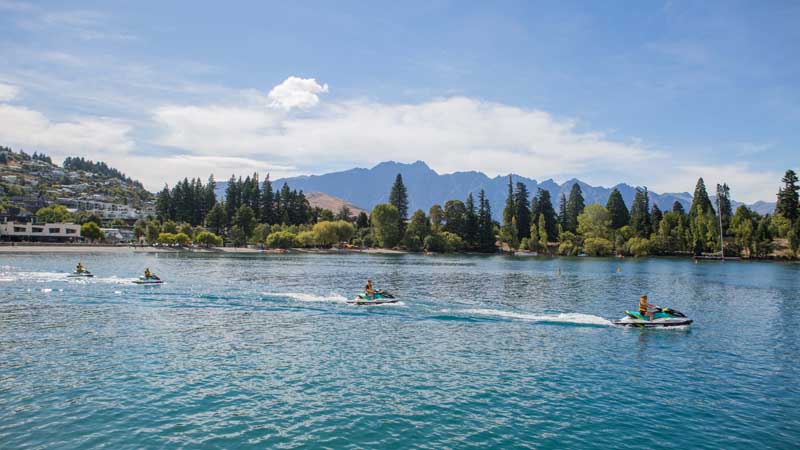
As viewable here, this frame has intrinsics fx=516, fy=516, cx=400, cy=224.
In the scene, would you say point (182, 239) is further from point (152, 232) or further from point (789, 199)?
point (789, 199)

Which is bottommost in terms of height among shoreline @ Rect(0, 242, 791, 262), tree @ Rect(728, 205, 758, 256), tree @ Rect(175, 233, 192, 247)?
shoreline @ Rect(0, 242, 791, 262)

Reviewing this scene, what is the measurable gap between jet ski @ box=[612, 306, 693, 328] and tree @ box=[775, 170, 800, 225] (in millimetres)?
171622

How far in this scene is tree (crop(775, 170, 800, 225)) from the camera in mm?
175125

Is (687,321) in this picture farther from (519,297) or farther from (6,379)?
(6,379)

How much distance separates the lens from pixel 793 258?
16212 cm

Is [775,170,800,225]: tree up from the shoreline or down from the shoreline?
up

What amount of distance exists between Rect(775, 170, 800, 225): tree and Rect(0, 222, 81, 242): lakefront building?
256m

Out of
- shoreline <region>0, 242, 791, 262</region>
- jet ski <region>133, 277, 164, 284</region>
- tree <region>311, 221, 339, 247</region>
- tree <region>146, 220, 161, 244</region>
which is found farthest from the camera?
tree <region>311, 221, 339, 247</region>

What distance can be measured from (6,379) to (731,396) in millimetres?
33327

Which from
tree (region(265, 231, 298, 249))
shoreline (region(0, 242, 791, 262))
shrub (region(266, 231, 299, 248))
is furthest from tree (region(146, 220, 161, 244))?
shrub (region(266, 231, 299, 248))

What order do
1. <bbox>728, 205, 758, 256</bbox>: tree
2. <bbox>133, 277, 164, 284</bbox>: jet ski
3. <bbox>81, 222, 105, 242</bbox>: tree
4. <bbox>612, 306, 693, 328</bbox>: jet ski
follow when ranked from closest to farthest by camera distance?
<bbox>612, 306, 693, 328</bbox>: jet ski < <bbox>133, 277, 164, 284</bbox>: jet ski < <bbox>728, 205, 758, 256</bbox>: tree < <bbox>81, 222, 105, 242</bbox>: tree

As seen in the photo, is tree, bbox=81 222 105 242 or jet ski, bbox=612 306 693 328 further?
tree, bbox=81 222 105 242

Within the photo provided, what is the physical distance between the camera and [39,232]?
191 meters

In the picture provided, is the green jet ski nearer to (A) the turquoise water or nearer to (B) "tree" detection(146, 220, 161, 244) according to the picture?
(A) the turquoise water
